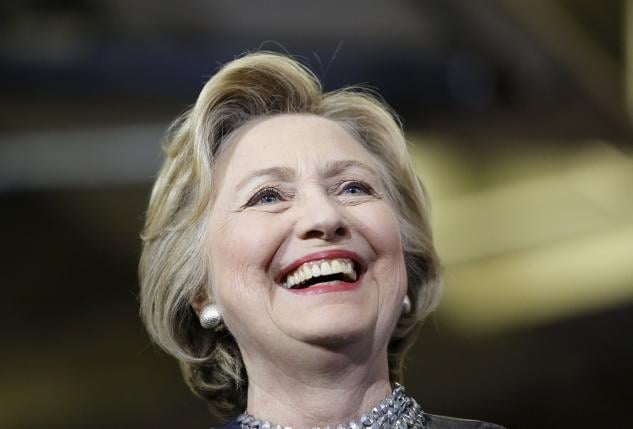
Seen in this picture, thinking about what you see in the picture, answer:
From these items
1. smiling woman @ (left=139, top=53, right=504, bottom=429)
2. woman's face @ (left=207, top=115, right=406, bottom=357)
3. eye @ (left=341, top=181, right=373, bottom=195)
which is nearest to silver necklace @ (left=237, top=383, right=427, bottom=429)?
smiling woman @ (left=139, top=53, right=504, bottom=429)

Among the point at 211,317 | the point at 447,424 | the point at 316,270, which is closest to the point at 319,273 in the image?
the point at 316,270

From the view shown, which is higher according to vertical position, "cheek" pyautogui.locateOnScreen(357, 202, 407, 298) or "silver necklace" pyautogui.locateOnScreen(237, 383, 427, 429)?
"cheek" pyautogui.locateOnScreen(357, 202, 407, 298)

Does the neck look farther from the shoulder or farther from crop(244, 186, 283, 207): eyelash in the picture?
crop(244, 186, 283, 207): eyelash

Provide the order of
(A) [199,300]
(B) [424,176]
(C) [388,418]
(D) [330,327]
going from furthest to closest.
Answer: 1. (B) [424,176]
2. (A) [199,300]
3. (C) [388,418]
4. (D) [330,327]

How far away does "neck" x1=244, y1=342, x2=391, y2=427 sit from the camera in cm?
163

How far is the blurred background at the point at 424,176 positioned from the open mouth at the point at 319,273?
2.70 meters

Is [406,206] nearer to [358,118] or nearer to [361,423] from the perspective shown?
[358,118]

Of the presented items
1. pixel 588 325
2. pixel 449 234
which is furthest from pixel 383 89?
pixel 588 325

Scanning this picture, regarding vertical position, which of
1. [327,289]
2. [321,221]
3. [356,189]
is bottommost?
[327,289]

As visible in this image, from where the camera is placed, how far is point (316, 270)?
1629mm

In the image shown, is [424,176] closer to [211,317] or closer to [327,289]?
[211,317]

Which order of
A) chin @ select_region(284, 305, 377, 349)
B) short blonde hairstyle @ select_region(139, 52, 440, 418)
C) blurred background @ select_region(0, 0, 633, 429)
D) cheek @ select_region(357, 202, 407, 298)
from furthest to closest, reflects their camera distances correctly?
blurred background @ select_region(0, 0, 633, 429), short blonde hairstyle @ select_region(139, 52, 440, 418), cheek @ select_region(357, 202, 407, 298), chin @ select_region(284, 305, 377, 349)

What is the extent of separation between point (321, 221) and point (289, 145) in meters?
0.18

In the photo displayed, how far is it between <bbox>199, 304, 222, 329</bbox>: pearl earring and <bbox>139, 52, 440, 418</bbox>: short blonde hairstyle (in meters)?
0.05
